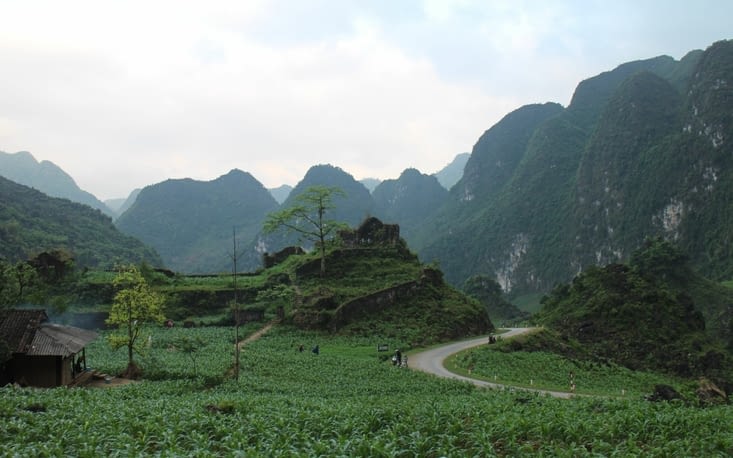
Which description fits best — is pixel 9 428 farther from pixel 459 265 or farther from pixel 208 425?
Answer: pixel 459 265

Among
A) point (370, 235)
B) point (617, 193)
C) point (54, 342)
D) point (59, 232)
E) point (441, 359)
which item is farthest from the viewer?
point (617, 193)

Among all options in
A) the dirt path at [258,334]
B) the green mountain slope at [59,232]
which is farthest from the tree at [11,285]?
the green mountain slope at [59,232]

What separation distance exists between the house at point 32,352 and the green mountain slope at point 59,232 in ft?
183

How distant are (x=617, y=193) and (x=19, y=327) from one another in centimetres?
13760

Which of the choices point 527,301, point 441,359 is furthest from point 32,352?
point 527,301

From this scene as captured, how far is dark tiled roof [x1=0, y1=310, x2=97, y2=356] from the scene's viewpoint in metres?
21.1

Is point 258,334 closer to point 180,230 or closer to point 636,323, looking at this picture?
point 636,323

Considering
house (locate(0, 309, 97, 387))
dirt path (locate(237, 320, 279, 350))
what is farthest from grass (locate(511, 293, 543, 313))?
house (locate(0, 309, 97, 387))

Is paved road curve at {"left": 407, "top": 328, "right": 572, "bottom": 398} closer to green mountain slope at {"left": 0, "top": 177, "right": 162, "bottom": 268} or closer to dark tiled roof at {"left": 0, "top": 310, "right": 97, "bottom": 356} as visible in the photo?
dark tiled roof at {"left": 0, "top": 310, "right": 97, "bottom": 356}

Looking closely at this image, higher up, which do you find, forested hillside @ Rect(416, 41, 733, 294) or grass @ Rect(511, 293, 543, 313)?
forested hillside @ Rect(416, 41, 733, 294)

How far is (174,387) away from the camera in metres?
20.4

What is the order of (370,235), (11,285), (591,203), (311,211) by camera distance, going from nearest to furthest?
(11,285) < (311,211) < (370,235) < (591,203)

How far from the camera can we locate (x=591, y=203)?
14375cm

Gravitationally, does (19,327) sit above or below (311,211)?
below
